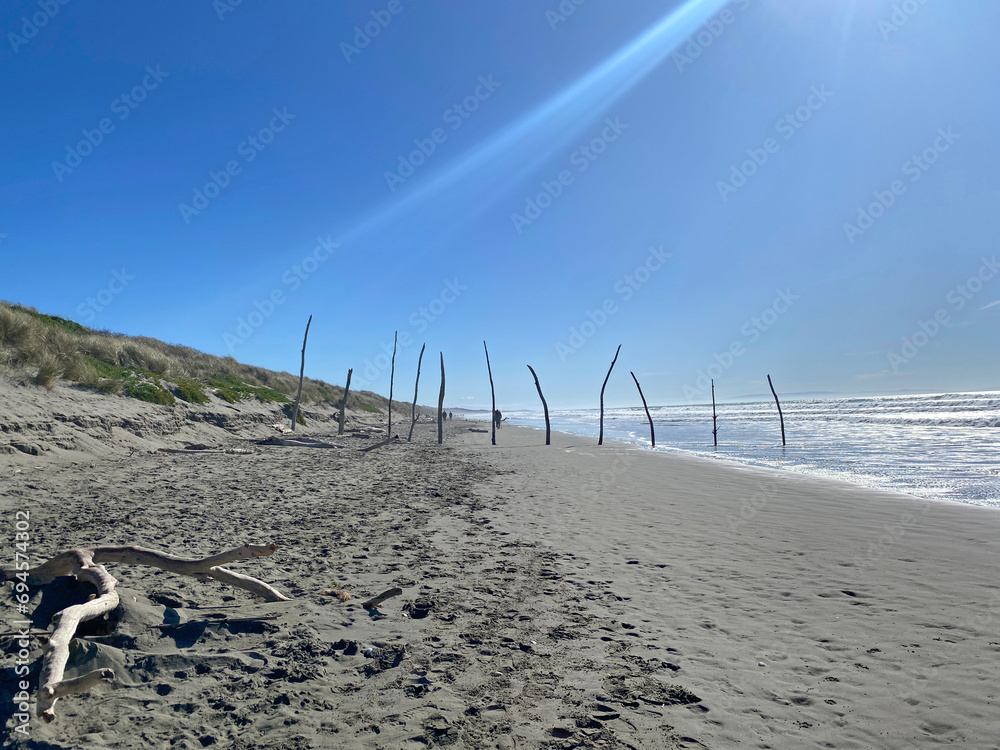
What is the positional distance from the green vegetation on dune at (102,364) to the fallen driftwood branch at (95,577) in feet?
40.3

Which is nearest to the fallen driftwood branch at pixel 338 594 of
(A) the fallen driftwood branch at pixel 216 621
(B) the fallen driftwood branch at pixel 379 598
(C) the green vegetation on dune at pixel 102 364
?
(B) the fallen driftwood branch at pixel 379 598

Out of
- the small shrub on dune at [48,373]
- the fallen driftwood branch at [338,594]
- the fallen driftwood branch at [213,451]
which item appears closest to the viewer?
the fallen driftwood branch at [338,594]

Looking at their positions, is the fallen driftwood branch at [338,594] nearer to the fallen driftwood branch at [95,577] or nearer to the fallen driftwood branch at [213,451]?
the fallen driftwood branch at [95,577]

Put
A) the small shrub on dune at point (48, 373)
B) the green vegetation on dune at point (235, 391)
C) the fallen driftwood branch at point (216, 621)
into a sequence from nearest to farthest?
the fallen driftwood branch at point (216, 621)
the small shrub on dune at point (48, 373)
the green vegetation on dune at point (235, 391)

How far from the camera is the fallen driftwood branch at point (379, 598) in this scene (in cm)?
461

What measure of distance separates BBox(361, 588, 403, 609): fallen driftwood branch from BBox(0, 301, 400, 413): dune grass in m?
13.7

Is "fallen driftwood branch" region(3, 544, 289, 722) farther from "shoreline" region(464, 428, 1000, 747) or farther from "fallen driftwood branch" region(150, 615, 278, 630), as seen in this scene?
"shoreline" region(464, 428, 1000, 747)

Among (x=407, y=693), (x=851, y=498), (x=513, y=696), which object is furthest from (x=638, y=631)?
(x=851, y=498)

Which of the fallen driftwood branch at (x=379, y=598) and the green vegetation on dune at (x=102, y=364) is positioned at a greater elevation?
the green vegetation on dune at (x=102, y=364)

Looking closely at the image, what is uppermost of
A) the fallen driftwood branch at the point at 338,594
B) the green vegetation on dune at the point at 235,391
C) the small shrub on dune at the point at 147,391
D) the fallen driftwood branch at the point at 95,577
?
the green vegetation on dune at the point at 235,391

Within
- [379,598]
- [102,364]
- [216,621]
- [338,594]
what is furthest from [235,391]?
[216,621]

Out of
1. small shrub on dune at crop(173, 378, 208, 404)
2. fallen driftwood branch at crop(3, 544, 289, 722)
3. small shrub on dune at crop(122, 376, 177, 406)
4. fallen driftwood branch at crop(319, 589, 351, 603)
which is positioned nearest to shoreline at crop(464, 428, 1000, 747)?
fallen driftwood branch at crop(319, 589, 351, 603)

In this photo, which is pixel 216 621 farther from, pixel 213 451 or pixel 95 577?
pixel 213 451

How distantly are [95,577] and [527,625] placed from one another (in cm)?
349
